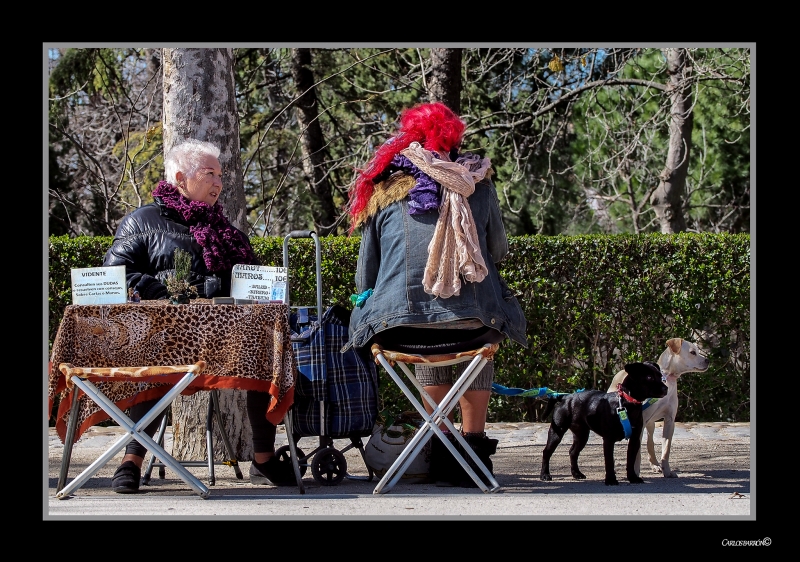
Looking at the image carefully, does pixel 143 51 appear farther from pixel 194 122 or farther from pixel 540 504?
pixel 540 504

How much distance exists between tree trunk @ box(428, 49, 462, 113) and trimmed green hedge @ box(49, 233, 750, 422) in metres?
2.04

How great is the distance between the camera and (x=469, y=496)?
4.48m

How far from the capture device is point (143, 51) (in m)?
13.3

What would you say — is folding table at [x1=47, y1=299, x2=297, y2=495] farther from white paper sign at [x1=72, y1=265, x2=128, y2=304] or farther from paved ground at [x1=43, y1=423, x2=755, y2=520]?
paved ground at [x1=43, y1=423, x2=755, y2=520]

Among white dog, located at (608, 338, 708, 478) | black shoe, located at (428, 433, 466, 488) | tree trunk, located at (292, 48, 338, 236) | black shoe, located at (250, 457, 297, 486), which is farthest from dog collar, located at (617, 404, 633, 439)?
tree trunk, located at (292, 48, 338, 236)

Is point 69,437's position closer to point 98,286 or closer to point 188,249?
point 98,286

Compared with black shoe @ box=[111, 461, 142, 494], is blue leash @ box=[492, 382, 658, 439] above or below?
above

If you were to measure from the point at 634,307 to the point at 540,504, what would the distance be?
3360 mm

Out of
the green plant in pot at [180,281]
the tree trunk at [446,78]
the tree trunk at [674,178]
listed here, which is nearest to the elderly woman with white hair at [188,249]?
the green plant in pot at [180,281]

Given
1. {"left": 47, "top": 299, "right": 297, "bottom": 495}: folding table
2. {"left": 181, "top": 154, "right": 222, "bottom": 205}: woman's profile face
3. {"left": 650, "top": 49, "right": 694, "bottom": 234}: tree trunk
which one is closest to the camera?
{"left": 47, "top": 299, "right": 297, "bottom": 495}: folding table

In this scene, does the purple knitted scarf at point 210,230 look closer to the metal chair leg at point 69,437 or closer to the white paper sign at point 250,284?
the white paper sign at point 250,284

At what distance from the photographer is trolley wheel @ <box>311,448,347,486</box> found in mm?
5008

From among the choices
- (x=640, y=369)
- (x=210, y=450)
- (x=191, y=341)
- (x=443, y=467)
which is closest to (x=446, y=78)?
(x=640, y=369)

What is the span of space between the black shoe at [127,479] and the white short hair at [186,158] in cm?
142
